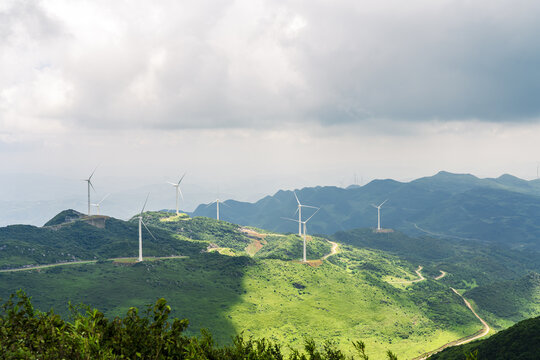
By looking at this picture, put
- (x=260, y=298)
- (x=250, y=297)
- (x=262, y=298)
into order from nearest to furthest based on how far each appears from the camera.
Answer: (x=250, y=297)
(x=260, y=298)
(x=262, y=298)

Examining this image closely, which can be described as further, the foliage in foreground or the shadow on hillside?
the shadow on hillside

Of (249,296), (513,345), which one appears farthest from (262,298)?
(513,345)

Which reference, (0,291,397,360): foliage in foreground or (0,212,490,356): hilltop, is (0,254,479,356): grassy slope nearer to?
(0,212,490,356): hilltop

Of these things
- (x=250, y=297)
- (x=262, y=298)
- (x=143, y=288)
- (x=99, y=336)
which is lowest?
(x=262, y=298)

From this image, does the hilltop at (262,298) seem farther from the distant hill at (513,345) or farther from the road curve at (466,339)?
the distant hill at (513,345)

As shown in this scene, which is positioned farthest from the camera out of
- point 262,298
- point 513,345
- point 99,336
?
point 262,298

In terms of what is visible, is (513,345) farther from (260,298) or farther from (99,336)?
(99,336)

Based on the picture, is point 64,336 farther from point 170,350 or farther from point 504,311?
point 504,311

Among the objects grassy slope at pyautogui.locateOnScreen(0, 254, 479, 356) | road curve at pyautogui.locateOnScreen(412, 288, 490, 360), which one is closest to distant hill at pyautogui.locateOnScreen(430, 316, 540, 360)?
road curve at pyautogui.locateOnScreen(412, 288, 490, 360)

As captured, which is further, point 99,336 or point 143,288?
point 143,288

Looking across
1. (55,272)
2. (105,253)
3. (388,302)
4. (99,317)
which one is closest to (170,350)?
(99,317)
